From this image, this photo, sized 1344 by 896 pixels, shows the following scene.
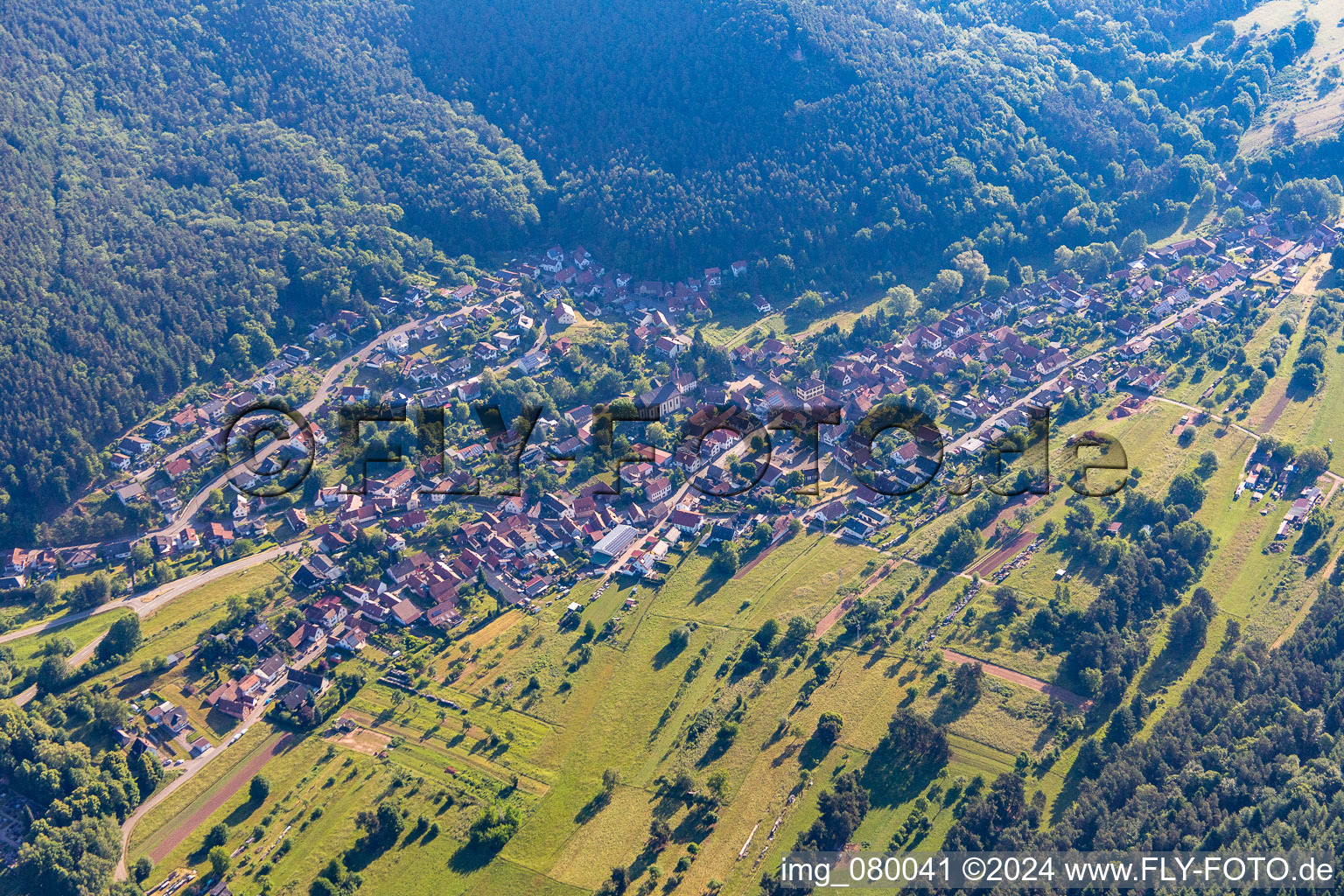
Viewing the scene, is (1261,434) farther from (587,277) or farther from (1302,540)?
(587,277)

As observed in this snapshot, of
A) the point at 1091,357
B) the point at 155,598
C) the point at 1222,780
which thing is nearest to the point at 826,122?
the point at 1091,357

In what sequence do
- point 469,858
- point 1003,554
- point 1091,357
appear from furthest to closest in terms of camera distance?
1. point 1091,357
2. point 1003,554
3. point 469,858

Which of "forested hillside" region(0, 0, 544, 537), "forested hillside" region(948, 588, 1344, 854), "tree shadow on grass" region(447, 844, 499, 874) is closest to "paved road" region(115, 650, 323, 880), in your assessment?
"tree shadow on grass" region(447, 844, 499, 874)

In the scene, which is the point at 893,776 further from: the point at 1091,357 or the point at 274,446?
the point at 274,446

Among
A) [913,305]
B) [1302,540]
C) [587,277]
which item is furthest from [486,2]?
[1302,540]

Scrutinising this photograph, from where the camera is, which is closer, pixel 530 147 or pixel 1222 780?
pixel 1222 780

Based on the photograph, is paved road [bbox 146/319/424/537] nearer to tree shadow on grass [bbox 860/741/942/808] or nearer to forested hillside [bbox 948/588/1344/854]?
tree shadow on grass [bbox 860/741/942/808]

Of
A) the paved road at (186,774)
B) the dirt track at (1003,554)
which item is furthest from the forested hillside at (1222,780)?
the paved road at (186,774)

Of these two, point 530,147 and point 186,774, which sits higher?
point 530,147

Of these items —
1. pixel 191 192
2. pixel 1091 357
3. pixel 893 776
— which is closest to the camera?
pixel 893 776
